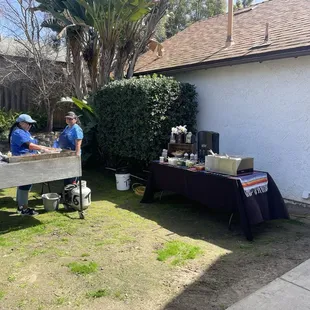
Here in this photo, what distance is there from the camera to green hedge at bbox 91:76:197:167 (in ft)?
26.0

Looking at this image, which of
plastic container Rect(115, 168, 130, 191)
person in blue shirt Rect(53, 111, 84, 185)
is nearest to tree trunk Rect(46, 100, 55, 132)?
plastic container Rect(115, 168, 130, 191)

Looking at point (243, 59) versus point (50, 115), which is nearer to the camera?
point (243, 59)

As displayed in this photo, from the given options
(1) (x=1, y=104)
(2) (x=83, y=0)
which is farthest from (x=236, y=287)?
(1) (x=1, y=104)

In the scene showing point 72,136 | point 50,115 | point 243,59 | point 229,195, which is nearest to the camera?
point 229,195

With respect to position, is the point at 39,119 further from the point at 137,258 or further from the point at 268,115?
the point at 137,258

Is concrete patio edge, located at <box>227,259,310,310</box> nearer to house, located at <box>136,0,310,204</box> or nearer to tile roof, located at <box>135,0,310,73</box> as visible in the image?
house, located at <box>136,0,310,204</box>

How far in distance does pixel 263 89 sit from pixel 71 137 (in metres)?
4.21

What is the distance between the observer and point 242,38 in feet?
28.2

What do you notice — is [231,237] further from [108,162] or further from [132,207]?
[108,162]

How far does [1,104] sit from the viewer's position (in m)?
13.4

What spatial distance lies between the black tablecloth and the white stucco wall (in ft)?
4.88

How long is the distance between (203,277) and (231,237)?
1.42 metres

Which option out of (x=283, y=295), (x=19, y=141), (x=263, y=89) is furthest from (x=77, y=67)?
(x=283, y=295)

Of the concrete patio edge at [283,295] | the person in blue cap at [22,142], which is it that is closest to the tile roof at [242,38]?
the concrete patio edge at [283,295]
